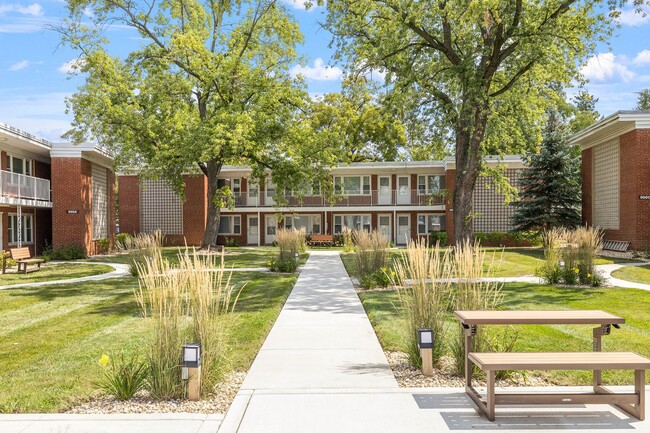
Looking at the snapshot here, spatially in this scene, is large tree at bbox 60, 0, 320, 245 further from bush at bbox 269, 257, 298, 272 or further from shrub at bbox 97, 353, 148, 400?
shrub at bbox 97, 353, 148, 400

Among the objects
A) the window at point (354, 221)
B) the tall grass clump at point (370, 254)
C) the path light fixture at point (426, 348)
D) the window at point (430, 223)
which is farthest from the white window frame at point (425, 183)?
the path light fixture at point (426, 348)

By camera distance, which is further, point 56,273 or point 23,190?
point 23,190

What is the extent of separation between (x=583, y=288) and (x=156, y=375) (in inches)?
463

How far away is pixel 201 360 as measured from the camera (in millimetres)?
5656

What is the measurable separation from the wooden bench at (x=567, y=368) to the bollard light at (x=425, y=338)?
1162 mm

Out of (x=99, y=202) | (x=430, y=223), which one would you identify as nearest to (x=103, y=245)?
(x=99, y=202)

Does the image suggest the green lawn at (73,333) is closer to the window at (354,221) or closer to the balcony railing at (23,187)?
the balcony railing at (23,187)

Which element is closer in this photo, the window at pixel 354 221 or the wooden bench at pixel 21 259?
the wooden bench at pixel 21 259

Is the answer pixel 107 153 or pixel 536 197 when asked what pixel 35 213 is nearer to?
pixel 107 153

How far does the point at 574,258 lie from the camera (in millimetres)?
14727

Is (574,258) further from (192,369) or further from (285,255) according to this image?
(192,369)

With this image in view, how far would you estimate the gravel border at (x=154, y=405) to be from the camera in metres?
5.23

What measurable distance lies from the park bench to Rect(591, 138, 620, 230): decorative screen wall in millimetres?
15698

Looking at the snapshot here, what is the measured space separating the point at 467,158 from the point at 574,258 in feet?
25.9
